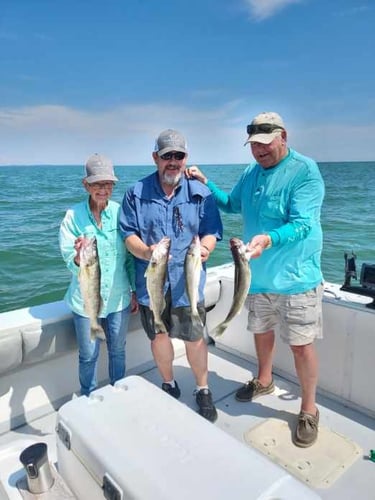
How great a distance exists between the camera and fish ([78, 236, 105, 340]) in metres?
2.50

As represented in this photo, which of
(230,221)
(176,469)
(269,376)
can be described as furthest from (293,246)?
(230,221)

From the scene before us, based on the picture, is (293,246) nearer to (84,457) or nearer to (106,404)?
(106,404)

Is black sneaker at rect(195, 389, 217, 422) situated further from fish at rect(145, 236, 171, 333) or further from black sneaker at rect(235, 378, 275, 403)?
fish at rect(145, 236, 171, 333)

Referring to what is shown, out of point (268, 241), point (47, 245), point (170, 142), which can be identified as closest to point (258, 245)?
point (268, 241)

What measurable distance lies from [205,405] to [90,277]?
1.53m

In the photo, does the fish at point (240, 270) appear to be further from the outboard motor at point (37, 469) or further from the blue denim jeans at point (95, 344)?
the outboard motor at point (37, 469)

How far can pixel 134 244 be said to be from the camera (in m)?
2.75

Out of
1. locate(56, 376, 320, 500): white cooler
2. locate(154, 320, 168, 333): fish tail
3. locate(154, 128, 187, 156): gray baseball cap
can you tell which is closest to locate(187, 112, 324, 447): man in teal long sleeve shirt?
locate(154, 128, 187, 156): gray baseball cap

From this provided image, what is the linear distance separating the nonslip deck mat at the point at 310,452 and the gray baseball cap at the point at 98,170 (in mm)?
2268

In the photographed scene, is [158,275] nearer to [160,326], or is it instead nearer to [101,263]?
[160,326]

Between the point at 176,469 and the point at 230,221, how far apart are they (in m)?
15.0

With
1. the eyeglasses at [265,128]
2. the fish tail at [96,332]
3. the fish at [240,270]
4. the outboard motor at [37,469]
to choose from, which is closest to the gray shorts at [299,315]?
the fish at [240,270]

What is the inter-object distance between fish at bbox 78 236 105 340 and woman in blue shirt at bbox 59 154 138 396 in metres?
0.06

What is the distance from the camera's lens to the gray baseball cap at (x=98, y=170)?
8.78ft
